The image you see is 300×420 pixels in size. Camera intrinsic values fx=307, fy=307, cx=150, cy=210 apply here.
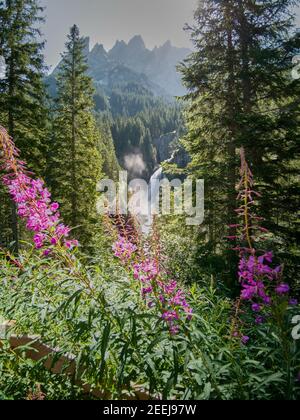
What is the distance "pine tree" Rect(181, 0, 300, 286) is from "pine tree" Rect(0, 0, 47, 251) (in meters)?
7.32

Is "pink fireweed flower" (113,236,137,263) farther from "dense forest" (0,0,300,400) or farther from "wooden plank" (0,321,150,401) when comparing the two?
"wooden plank" (0,321,150,401)

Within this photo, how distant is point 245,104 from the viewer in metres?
10.5

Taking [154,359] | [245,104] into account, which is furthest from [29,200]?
[245,104]

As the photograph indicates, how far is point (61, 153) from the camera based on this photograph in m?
18.7

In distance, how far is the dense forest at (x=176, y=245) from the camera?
238 cm

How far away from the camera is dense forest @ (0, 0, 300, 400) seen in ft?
7.80

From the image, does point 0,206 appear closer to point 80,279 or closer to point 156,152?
point 80,279

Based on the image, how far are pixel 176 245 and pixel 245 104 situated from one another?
659 centimetres

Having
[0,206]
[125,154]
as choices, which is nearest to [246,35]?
[0,206]

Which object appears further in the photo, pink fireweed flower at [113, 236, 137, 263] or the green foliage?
pink fireweed flower at [113, 236, 137, 263]

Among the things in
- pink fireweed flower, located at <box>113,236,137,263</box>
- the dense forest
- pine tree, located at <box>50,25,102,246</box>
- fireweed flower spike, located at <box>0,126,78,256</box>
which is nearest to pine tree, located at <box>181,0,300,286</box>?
the dense forest

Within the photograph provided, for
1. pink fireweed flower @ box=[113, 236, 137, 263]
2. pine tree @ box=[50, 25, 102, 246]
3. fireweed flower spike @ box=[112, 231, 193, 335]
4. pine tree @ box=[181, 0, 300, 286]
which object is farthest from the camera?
pine tree @ box=[50, 25, 102, 246]
